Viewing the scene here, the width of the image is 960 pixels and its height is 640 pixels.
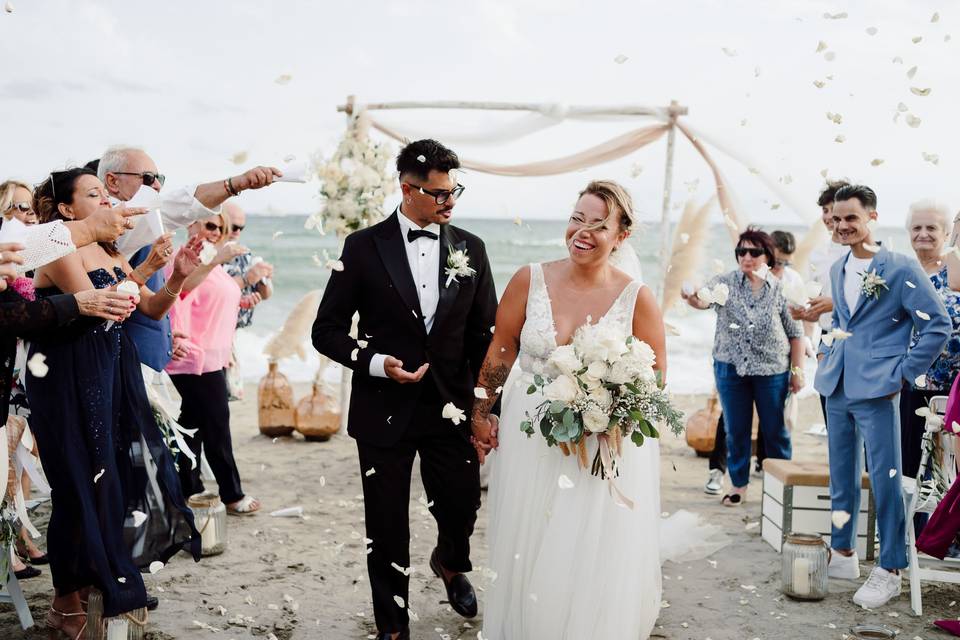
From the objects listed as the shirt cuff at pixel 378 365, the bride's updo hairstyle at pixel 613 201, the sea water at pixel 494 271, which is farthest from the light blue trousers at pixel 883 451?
the shirt cuff at pixel 378 365

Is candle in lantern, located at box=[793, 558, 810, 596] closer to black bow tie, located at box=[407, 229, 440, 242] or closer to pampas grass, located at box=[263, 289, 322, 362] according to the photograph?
black bow tie, located at box=[407, 229, 440, 242]

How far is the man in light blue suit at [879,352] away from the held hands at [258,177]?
9.77 ft

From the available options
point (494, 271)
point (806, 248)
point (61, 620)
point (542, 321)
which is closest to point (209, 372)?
point (61, 620)

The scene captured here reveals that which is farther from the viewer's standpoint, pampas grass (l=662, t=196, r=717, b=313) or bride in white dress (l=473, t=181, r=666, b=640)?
pampas grass (l=662, t=196, r=717, b=313)

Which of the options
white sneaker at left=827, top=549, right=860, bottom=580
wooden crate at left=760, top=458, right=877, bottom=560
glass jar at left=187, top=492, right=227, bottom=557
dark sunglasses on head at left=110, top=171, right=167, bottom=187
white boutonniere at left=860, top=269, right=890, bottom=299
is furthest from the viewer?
wooden crate at left=760, top=458, right=877, bottom=560

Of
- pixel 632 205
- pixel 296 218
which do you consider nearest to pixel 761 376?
pixel 632 205

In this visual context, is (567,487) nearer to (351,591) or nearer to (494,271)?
(351,591)

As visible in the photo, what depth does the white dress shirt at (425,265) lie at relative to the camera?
155 inches

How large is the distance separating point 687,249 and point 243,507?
14.8 feet

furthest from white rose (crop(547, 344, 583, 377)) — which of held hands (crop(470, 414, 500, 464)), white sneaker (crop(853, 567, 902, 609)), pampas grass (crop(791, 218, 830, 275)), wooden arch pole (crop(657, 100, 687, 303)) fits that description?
pampas grass (crop(791, 218, 830, 275))

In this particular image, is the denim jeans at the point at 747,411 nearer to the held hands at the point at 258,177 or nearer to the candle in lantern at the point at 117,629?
the held hands at the point at 258,177

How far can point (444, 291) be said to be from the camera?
394cm

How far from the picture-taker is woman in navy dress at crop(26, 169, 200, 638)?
3.63m

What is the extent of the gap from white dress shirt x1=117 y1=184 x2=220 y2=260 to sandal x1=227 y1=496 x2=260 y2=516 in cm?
253
